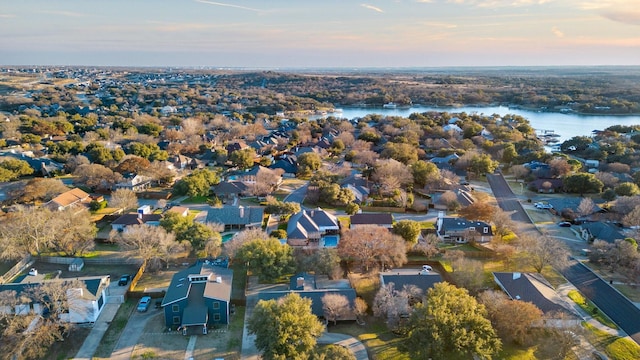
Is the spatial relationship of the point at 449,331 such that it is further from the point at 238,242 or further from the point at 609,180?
the point at 609,180

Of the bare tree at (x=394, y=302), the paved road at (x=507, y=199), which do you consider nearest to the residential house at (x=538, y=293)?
the bare tree at (x=394, y=302)

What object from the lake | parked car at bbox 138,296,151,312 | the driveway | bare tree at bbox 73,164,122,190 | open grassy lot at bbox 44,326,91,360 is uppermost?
the lake

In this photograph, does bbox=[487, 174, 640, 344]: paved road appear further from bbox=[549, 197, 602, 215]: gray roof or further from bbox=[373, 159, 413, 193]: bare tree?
bbox=[373, 159, 413, 193]: bare tree

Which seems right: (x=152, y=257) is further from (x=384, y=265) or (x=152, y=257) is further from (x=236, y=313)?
(x=384, y=265)

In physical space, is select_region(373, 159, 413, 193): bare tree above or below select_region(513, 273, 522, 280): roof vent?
above

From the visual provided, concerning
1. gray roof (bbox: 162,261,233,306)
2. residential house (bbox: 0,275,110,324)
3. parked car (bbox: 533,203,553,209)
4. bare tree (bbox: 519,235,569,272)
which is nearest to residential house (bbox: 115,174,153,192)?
residential house (bbox: 0,275,110,324)

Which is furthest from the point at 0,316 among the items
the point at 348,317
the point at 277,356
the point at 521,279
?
the point at 521,279
